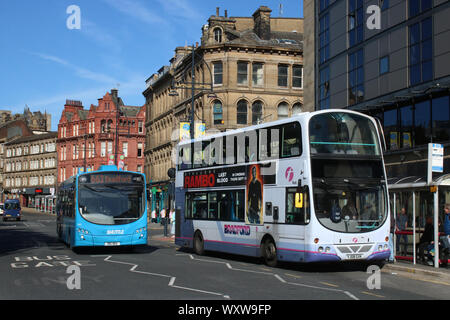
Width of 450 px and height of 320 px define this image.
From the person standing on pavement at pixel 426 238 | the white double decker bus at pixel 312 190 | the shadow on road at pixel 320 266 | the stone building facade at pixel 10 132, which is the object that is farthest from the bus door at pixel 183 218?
the stone building facade at pixel 10 132

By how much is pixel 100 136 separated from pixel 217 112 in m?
44.6

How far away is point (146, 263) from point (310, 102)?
2104cm

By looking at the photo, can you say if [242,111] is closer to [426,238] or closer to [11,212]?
[11,212]

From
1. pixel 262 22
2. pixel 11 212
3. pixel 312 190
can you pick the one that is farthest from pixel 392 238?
pixel 11 212

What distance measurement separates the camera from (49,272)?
15.3 meters

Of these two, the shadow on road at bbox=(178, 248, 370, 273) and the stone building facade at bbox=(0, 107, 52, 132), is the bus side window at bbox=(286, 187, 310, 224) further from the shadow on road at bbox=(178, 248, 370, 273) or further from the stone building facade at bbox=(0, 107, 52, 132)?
the stone building facade at bbox=(0, 107, 52, 132)

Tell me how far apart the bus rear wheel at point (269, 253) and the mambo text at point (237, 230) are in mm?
940

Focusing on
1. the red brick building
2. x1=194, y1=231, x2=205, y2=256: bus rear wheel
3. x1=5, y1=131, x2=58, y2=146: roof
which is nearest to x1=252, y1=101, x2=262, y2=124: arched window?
x1=194, y1=231, x2=205, y2=256: bus rear wheel

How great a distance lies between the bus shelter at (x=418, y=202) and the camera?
53.7 ft

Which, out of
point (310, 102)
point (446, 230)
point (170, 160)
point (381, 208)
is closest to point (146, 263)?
point (381, 208)

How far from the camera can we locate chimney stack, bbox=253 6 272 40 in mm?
54206

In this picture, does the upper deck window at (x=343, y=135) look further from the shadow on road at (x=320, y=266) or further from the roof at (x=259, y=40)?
the roof at (x=259, y=40)
